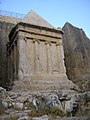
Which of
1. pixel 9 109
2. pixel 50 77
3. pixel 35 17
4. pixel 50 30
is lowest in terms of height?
pixel 9 109

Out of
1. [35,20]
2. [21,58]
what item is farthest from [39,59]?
[35,20]

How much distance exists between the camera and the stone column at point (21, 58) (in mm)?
11677

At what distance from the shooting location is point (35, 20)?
1412 cm

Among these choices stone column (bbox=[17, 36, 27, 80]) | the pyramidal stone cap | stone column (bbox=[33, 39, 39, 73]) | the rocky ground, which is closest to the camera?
the rocky ground

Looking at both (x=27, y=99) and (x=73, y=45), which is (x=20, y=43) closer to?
(x=27, y=99)

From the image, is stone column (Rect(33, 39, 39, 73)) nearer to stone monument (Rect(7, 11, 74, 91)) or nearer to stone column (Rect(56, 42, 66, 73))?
stone monument (Rect(7, 11, 74, 91))

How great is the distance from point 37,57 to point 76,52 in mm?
7756

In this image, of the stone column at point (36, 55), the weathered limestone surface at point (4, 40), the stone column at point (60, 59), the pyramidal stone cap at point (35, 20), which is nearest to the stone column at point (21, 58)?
the stone column at point (36, 55)

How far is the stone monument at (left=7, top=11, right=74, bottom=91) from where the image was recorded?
11.6m

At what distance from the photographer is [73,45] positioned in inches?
803

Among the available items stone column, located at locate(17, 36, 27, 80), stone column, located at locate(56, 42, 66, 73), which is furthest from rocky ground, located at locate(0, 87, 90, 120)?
stone column, located at locate(56, 42, 66, 73)

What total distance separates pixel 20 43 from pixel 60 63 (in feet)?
10.4

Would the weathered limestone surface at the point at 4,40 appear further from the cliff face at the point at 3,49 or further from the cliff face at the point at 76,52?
the cliff face at the point at 76,52

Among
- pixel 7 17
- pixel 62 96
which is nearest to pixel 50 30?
pixel 62 96
